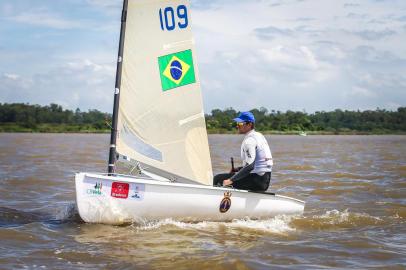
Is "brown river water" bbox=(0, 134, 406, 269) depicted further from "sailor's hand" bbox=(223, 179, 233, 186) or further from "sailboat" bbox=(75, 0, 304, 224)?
"sailor's hand" bbox=(223, 179, 233, 186)

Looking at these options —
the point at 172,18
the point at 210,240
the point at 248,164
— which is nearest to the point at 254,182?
the point at 248,164

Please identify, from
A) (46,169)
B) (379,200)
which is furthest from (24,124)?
(379,200)

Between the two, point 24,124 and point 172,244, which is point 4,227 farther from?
point 24,124

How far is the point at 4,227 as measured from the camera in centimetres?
773

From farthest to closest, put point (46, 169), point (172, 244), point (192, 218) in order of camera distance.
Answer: point (46, 169) < point (192, 218) < point (172, 244)

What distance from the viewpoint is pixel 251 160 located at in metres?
7.85

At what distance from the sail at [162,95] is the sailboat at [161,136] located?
0.04 feet

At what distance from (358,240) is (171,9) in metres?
3.79

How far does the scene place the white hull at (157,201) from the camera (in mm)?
7270

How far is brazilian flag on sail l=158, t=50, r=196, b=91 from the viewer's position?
7.86 m

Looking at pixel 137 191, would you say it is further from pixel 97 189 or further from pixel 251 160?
pixel 251 160

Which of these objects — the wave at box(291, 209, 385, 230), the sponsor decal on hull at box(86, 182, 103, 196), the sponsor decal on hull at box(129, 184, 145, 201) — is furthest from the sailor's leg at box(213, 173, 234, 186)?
the sponsor decal on hull at box(86, 182, 103, 196)

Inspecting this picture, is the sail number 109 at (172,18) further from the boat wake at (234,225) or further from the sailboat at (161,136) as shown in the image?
the boat wake at (234,225)

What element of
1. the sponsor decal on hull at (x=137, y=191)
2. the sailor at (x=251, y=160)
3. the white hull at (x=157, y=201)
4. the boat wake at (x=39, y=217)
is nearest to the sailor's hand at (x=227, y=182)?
the sailor at (x=251, y=160)
